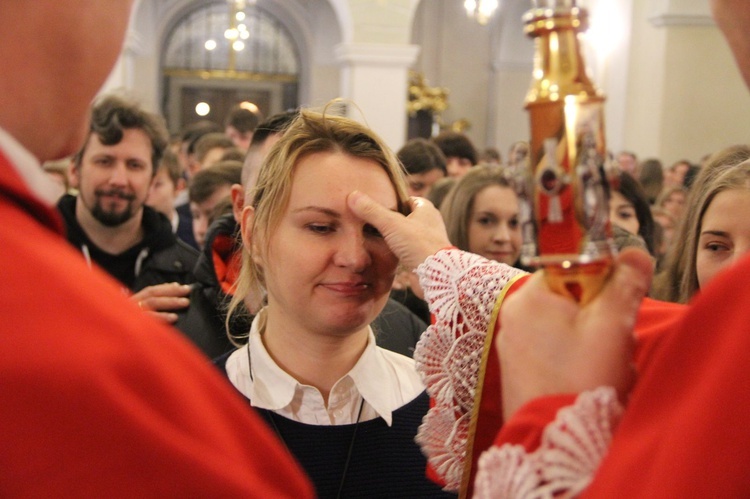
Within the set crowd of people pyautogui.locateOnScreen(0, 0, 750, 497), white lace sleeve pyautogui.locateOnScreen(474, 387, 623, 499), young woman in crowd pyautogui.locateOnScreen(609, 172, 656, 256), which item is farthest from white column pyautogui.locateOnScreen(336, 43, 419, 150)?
white lace sleeve pyautogui.locateOnScreen(474, 387, 623, 499)

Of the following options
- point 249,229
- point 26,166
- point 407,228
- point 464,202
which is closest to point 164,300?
point 249,229

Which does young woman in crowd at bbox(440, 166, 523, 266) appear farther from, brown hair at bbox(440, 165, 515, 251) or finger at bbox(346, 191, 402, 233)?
finger at bbox(346, 191, 402, 233)

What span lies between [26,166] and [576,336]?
608 millimetres

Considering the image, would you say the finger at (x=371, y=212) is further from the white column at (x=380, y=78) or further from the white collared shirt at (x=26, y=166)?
Result: the white column at (x=380, y=78)

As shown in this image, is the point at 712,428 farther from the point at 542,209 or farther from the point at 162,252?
the point at 162,252

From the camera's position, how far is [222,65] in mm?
17984

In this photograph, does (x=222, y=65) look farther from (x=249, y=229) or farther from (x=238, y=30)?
(x=249, y=229)

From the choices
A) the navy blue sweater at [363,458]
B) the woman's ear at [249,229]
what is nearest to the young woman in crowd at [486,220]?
the woman's ear at [249,229]

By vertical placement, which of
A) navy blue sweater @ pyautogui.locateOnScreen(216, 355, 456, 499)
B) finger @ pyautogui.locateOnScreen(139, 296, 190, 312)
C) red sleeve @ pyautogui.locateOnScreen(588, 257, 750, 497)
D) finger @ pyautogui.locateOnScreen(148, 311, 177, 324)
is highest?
red sleeve @ pyautogui.locateOnScreen(588, 257, 750, 497)

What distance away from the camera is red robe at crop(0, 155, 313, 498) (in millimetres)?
756

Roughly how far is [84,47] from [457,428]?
98 centimetres

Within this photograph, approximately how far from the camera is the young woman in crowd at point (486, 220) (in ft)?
12.2

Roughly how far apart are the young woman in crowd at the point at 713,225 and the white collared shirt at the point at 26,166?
1713mm

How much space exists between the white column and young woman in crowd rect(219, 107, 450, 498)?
9.84 meters
